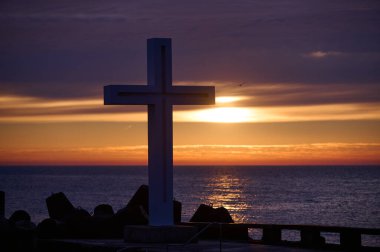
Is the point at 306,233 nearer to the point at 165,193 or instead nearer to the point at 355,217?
the point at 165,193

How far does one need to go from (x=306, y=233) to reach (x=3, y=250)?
838 centimetres

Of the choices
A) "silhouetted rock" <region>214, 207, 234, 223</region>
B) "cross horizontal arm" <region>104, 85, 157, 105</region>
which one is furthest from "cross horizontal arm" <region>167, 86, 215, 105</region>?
"silhouetted rock" <region>214, 207, 234, 223</region>

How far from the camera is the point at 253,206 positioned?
107m

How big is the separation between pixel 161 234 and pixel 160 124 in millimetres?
3126

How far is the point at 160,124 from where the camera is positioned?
2381 cm

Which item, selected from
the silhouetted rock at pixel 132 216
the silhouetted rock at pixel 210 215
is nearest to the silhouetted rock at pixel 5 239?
the silhouetted rock at pixel 132 216

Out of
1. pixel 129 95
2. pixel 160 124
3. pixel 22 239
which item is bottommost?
pixel 22 239

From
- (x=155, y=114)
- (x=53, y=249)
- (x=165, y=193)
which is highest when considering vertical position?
(x=155, y=114)

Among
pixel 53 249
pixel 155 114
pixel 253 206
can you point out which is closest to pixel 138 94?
pixel 155 114

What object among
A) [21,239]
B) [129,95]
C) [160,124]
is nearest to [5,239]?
[21,239]

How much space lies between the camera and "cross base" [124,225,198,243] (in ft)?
76.0

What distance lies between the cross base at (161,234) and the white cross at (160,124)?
573 mm

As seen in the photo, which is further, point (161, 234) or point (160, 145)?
point (160, 145)

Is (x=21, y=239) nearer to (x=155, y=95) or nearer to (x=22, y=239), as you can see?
(x=22, y=239)
